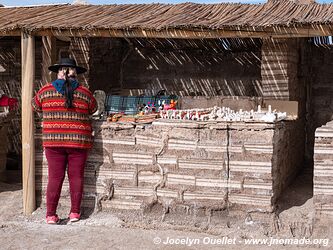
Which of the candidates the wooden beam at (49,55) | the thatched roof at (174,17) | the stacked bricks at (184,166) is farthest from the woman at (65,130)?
the wooden beam at (49,55)

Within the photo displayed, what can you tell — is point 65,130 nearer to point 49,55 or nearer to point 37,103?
point 37,103

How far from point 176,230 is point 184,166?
72cm

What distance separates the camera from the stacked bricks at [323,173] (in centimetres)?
643

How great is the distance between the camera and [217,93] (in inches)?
379

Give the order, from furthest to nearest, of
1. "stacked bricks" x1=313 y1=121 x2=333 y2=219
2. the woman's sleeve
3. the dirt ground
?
the woman's sleeve < "stacked bricks" x1=313 y1=121 x2=333 y2=219 < the dirt ground

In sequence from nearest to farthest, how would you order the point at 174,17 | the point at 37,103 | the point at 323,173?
the point at 323,173
the point at 37,103
the point at 174,17

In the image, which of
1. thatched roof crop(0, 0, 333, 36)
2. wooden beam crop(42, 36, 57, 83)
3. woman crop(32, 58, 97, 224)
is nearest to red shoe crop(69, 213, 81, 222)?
woman crop(32, 58, 97, 224)

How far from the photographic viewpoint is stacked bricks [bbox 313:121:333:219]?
6434 mm

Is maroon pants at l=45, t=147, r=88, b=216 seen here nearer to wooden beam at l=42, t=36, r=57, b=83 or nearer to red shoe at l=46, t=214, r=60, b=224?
red shoe at l=46, t=214, r=60, b=224

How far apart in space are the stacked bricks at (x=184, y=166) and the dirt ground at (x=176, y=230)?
14 centimetres

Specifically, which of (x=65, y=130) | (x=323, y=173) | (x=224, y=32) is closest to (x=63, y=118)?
(x=65, y=130)

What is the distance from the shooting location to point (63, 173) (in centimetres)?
689

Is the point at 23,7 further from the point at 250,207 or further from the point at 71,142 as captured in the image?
the point at 250,207

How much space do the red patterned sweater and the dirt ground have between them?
38.1 inches
